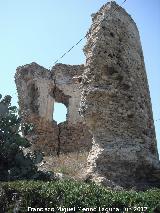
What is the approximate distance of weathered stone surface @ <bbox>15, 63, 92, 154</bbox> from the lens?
733 inches

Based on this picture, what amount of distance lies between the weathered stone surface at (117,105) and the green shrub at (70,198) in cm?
263

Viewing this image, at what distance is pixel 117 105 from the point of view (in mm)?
10016

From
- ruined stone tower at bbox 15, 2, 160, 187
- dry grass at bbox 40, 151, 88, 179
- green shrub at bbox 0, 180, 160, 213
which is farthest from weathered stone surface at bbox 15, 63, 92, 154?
green shrub at bbox 0, 180, 160, 213

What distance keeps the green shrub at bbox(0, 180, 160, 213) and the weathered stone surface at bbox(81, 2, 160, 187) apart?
8.63ft

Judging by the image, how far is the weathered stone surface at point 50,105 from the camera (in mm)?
18625

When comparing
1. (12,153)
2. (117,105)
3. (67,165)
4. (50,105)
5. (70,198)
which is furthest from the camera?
(50,105)

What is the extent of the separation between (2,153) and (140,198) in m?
4.09

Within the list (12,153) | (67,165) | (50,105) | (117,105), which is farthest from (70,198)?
(50,105)

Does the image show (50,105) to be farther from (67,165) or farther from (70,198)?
(70,198)

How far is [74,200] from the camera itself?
19.1ft

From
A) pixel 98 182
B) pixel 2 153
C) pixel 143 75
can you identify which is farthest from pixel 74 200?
pixel 143 75

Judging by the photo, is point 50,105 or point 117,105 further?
point 50,105

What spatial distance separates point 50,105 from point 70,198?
1487 centimetres

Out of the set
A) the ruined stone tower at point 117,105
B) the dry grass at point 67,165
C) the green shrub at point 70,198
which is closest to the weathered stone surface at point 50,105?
the dry grass at point 67,165
